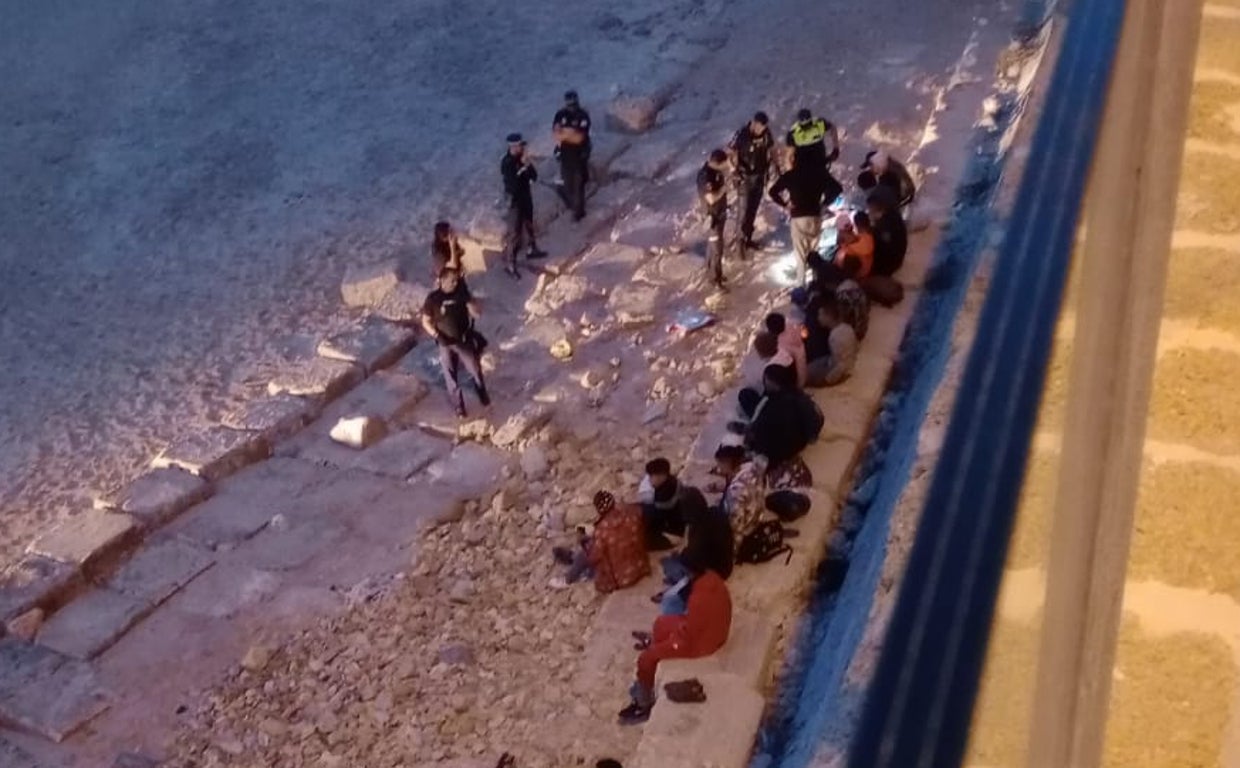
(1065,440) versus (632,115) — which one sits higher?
(1065,440)

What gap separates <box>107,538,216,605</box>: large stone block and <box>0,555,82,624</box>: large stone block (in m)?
0.20

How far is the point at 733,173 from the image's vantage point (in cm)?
832

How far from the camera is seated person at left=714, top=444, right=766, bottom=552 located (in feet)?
18.4

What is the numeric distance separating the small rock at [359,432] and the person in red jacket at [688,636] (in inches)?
111

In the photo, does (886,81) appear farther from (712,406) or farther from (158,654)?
(158,654)

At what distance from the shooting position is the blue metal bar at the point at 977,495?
321 cm

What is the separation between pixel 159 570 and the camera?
647 centimetres

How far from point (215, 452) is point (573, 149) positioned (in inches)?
132

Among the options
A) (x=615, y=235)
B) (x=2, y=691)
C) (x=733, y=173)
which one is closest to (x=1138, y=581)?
(x=2, y=691)

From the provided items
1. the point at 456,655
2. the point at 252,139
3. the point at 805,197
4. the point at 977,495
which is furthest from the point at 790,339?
the point at 252,139

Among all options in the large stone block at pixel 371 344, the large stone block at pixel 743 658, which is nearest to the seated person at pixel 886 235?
the large stone block at pixel 743 658

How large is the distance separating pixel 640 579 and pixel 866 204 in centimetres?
329

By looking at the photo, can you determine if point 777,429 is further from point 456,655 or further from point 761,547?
point 456,655

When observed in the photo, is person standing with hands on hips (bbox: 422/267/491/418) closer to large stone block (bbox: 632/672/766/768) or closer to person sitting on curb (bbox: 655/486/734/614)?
person sitting on curb (bbox: 655/486/734/614)
